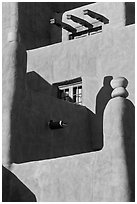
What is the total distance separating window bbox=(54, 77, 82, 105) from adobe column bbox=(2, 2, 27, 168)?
4426 millimetres

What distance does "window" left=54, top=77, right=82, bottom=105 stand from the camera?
20.9 m

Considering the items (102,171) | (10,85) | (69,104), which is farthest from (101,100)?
(102,171)

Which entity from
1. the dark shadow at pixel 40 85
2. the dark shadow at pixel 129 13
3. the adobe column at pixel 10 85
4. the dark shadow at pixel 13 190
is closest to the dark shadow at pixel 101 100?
the dark shadow at pixel 40 85

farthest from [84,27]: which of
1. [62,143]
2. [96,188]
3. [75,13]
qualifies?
[96,188]

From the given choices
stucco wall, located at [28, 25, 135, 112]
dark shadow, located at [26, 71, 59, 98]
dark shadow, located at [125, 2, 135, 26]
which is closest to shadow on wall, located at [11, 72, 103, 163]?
stucco wall, located at [28, 25, 135, 112]

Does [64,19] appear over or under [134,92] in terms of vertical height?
over

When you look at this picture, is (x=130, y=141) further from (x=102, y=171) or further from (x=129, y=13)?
(x=129, y=13)

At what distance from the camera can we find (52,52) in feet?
71.1

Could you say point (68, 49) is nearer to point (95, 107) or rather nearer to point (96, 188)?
point (95, 107)

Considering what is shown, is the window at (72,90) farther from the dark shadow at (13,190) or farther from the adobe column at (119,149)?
the adobe column at (119,149)

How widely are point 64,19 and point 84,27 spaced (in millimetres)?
1279

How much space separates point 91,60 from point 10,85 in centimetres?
500

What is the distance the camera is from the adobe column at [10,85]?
52.5ft

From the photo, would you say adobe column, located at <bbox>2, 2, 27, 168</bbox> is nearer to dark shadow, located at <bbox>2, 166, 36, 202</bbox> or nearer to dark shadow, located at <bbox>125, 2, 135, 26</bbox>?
dark shadow, located at <bbox>2, 166, 36, 202</bbox>
